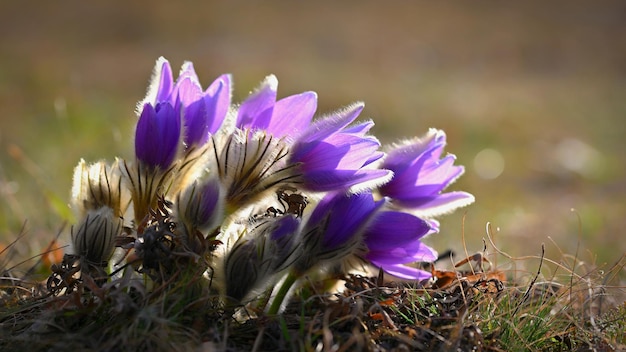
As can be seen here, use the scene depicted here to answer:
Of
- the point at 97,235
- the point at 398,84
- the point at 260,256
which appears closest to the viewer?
the point at 260,256

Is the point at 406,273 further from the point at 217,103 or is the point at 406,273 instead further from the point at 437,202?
the point at 217,103

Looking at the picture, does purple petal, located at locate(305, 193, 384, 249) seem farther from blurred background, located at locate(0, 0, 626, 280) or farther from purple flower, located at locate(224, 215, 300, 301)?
blurred background, located at locate(0, 0, 626, 280)

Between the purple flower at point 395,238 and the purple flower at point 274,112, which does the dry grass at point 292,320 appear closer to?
the purple flower at point 395,238

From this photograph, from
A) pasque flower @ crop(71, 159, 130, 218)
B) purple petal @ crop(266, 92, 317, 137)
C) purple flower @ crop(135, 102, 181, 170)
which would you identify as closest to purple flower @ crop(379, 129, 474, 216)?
purple petal @ crop(266, 92, 317, 137)

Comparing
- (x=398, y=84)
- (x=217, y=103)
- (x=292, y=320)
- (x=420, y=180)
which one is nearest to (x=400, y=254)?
(x=420, y=180)

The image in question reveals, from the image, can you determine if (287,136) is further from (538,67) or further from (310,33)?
(310,33)

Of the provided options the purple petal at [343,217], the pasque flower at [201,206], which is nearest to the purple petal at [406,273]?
the purple petal at [343,217]
